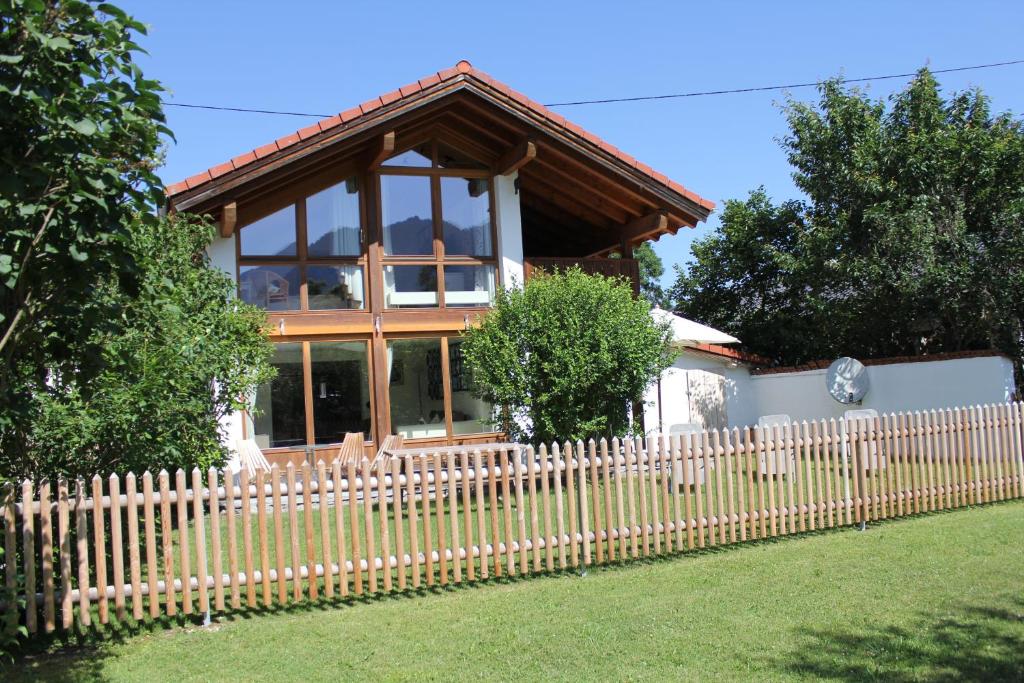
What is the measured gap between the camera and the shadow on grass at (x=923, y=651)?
4.95m

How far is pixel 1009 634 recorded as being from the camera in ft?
18.4

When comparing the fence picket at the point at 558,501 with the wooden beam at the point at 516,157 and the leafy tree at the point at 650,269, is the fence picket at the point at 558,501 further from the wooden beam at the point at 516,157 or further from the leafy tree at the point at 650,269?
the leafy tree at the point at 650,269

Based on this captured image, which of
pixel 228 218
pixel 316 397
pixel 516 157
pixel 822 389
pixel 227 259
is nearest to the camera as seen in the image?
pixel 228 218

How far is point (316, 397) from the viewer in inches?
563

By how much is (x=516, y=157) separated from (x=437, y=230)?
1.87 metres

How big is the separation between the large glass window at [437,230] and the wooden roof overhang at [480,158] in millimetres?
350

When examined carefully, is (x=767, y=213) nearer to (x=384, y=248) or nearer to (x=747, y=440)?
(x=384, y=248)

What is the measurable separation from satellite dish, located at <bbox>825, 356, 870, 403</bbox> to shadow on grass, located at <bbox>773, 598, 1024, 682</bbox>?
12.3 metres

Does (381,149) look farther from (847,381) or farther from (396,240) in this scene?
(847,381)

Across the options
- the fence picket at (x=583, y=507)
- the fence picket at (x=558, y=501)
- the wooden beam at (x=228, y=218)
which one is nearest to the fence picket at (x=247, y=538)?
the fence picket at (x=558, y=501)

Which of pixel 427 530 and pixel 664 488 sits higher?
pixel 664 488

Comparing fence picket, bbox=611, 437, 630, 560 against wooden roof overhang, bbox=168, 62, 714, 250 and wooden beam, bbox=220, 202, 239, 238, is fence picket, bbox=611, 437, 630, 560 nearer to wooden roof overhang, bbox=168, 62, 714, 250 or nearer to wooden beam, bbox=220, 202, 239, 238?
wooden roof overhang, bbox=168, 62, 714, 250

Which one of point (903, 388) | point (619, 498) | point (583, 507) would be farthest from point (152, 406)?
point (903, 388)

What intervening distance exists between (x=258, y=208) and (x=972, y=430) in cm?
1098
